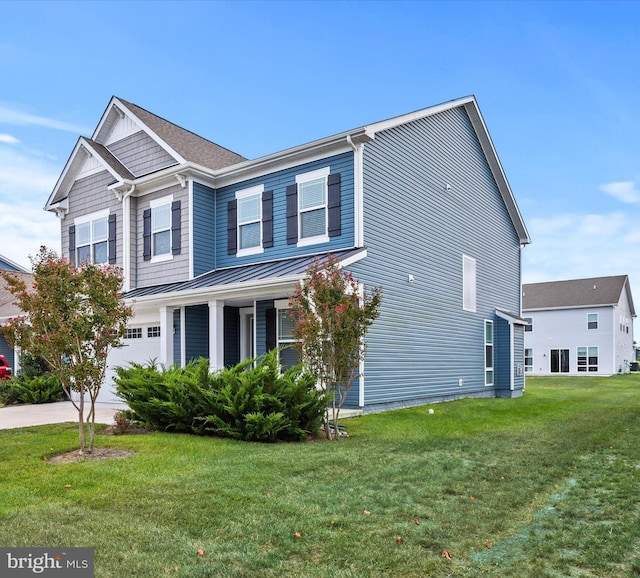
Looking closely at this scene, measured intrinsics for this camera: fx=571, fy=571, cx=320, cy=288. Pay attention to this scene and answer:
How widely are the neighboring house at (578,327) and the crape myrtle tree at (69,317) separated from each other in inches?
1489

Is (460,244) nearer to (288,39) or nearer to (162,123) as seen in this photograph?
(288,39)

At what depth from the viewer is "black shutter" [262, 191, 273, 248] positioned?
47.8 feet

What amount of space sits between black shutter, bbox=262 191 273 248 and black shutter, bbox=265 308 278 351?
1.86m

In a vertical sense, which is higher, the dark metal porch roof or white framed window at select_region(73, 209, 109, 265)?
white framed window at select_region(73, 209, 109, 265)

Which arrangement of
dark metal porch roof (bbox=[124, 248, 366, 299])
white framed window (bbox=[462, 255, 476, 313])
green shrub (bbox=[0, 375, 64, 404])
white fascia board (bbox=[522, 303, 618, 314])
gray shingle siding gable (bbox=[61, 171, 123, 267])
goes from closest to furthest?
dark metal porch roof (bbox=[124, 248, 366, 299]) → green shrub (bbox=[0, 375, 64, 404]) → gray shingle siding gable (bbox=[61, 171, 123, 267]) → white framed window (bbox=[462, 255, 476, 313]) → white fascia board (bbox=[522, 303, 618, 314])

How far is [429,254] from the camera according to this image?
15953mm

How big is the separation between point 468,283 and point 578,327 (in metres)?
25.6

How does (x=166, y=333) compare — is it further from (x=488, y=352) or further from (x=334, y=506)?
(x=488, y=352)

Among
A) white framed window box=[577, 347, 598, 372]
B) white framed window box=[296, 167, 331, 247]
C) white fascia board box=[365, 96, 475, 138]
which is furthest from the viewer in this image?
white framed window box=[577, 347, 598, 372]

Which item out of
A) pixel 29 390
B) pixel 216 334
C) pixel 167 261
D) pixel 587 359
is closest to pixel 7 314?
pixel 29 390

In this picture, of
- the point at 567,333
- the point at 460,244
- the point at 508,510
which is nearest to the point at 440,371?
the point at 460,244

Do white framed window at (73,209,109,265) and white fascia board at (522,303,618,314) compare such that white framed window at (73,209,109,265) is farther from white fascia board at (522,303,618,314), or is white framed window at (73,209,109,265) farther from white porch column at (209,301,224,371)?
white fascia board at (522,303,618,314)

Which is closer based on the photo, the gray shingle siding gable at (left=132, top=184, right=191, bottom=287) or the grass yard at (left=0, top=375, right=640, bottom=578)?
the grass yard at (left=0, top=375, right=640, bottom=578)

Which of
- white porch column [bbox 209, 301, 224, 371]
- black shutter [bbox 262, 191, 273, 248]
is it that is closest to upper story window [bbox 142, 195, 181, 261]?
black shutter [bbox 262, 191, 273, 248]
